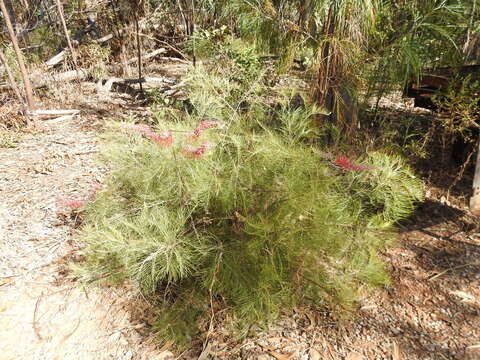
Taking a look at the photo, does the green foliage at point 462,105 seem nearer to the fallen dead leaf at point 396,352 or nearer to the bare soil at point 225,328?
the bare soil at point 225,328

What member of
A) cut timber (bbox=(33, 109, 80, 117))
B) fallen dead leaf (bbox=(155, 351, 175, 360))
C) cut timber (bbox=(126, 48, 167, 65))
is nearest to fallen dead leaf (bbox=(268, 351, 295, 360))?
fallen dead leaf (bbox=(155, 351, 175, 360))

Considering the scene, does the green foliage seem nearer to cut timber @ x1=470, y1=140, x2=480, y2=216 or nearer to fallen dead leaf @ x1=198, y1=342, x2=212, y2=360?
cut timber @ x1=470, y1=140, x2=480, y2=216

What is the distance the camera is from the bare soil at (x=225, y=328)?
168 centimetres

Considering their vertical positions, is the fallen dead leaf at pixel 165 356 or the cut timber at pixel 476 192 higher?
the cut timber at pixel 476 192

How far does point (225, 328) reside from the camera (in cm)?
179

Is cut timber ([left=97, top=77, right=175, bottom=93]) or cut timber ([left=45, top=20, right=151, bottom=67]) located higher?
cut timber ([left=45, top=20, right=151, bottom=67])

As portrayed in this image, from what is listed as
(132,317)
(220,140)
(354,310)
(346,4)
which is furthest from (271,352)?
(346,4)

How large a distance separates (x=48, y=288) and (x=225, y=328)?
3.53 ft

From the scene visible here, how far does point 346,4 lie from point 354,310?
5.85 ft

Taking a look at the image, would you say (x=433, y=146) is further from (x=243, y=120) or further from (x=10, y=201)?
(x=10, y=201)

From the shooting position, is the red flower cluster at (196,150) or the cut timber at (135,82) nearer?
the red flower cluster at (196,150)

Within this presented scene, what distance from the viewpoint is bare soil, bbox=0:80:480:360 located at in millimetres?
1685

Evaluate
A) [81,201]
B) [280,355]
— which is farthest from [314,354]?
[81,201]

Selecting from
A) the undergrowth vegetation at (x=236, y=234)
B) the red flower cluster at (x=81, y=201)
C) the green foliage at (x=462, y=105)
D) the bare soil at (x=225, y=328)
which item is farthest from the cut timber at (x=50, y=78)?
the green foliage at (x=462, y=105)
